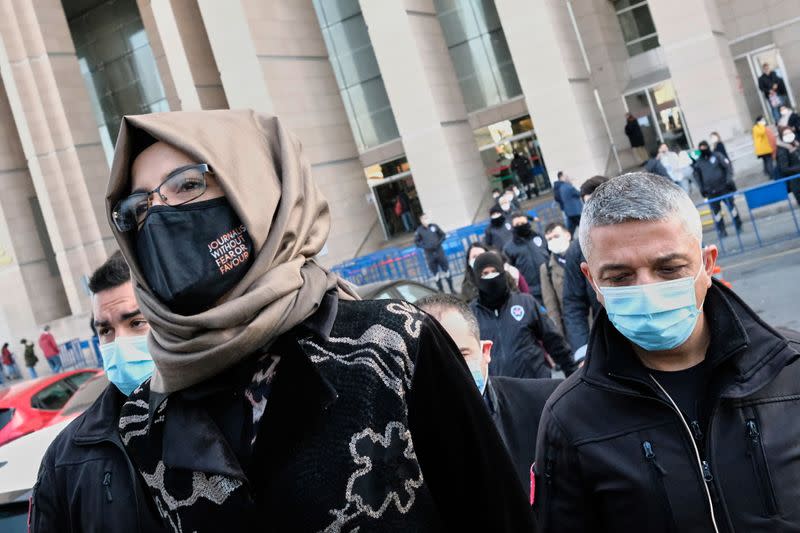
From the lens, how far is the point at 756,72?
28531 millimetres

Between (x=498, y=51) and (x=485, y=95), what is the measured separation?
5.40 feet

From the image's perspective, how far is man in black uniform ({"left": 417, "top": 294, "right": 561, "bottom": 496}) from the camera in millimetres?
3908

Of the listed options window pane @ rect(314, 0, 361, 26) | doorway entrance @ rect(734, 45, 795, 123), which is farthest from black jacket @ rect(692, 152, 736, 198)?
window pane @ rect(314, 0, 361, 26)

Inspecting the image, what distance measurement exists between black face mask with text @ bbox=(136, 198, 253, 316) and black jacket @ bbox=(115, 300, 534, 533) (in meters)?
0.19

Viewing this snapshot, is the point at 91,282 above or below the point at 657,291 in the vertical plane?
above

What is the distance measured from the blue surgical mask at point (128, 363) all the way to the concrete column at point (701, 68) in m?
23.3

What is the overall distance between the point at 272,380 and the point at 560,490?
1045 millimetres

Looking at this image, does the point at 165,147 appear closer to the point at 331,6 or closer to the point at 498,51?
the point at 498,51

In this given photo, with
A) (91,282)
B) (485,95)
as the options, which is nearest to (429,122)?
(485,95)

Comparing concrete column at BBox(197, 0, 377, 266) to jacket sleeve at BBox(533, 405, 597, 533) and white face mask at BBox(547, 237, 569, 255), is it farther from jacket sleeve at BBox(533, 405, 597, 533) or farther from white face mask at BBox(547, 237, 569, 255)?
jacket sleeve at BBox(533, 405, 597, 533)

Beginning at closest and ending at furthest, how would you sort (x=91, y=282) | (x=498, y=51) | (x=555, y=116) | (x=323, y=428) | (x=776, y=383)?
(x=323, y=428), (x=776, y=383), (x=91, y=282), (x=555, y=116), (x=498, y=51)

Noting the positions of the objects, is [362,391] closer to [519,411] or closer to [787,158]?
[519,411]

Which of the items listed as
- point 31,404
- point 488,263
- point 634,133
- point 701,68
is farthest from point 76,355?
point 488,263

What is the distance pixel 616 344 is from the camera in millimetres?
2680
